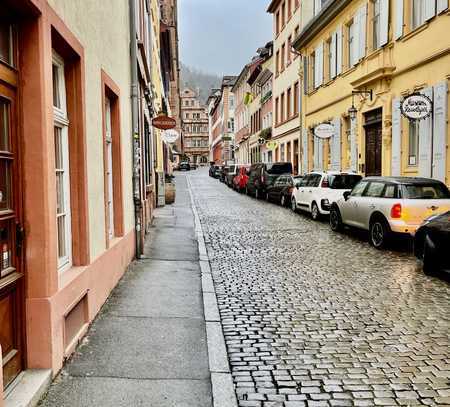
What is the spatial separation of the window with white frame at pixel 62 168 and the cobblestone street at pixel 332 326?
188cm

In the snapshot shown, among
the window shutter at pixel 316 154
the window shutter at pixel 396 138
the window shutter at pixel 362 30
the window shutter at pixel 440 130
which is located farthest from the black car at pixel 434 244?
the window shutter at pixel 316 154

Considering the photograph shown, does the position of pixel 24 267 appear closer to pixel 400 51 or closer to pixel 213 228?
pixel 213 228

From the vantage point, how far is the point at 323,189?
17516 millimetres

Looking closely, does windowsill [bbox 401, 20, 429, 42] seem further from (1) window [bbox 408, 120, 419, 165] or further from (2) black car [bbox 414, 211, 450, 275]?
(2) black car [bbox 414, 211, 450, 275]

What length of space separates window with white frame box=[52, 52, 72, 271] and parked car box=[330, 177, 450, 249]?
7582 mm

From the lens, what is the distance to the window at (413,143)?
17.1m

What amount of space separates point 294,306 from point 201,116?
125986 millimetres

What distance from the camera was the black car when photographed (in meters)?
8.31

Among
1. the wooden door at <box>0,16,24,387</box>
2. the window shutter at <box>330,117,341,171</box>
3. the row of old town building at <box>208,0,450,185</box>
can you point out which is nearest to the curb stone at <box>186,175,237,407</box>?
the wooden door at <box>0,16,24,387</box>

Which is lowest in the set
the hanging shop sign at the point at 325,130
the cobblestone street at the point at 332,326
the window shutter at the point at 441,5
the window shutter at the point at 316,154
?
the cobblestone street at the point at 332,326

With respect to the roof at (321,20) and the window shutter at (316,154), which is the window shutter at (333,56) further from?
the window shutter at (316,154)

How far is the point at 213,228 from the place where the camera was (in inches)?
608

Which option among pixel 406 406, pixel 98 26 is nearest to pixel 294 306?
pixel 406 406

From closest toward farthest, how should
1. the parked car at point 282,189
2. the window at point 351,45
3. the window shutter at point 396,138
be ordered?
the window shutter at point 396,138 < the window at point 351,45 < the parked car at point 282,189
